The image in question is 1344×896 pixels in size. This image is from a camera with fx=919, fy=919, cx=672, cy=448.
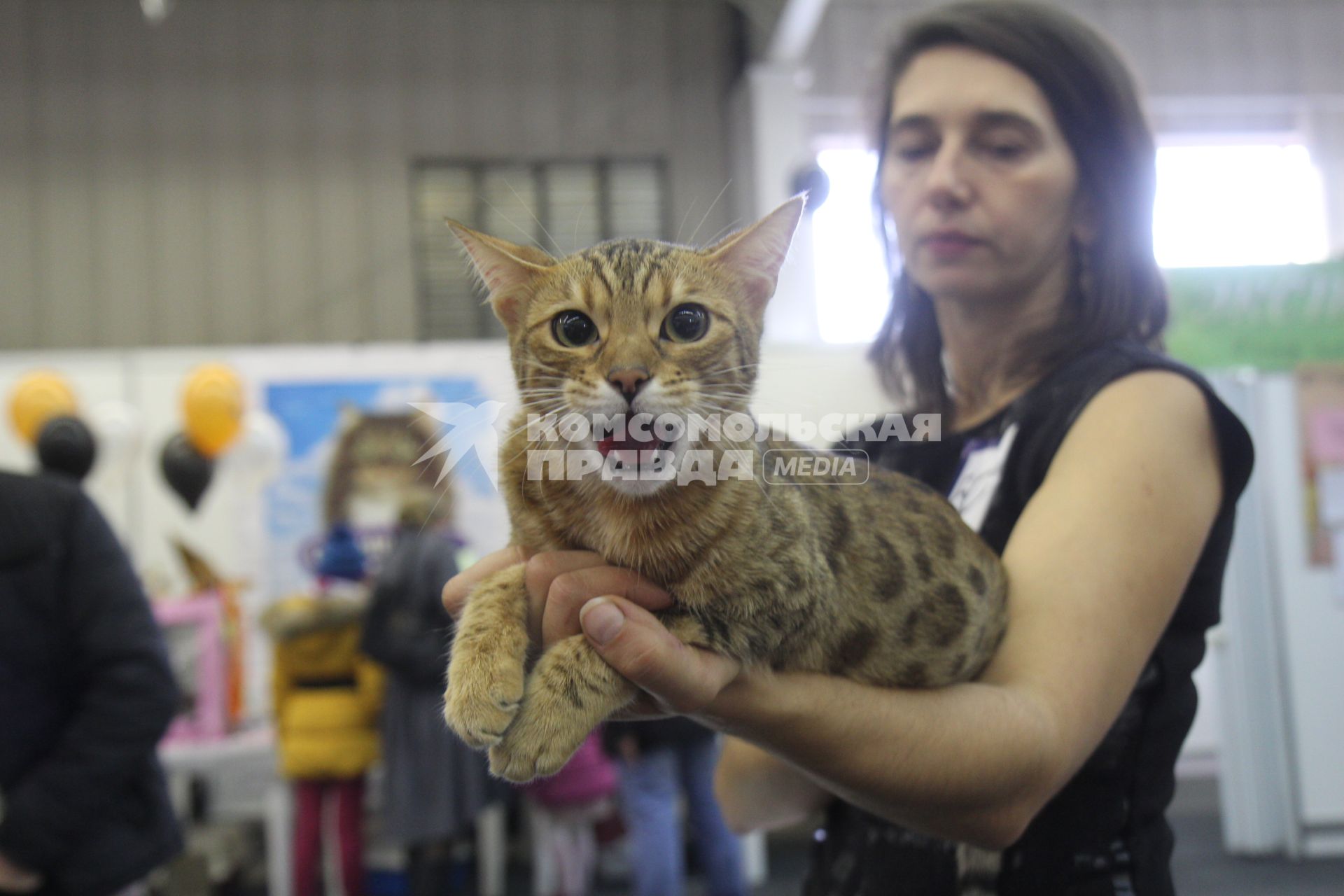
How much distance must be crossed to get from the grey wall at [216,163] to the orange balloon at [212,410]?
2.43 meters

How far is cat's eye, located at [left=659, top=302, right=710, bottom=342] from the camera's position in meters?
0.77

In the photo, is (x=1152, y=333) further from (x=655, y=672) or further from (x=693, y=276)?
(x=655, y=672)

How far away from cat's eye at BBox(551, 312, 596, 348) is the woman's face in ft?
1.26

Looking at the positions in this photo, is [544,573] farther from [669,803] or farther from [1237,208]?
[1237,208]

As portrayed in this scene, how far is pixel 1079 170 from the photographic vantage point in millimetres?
1109

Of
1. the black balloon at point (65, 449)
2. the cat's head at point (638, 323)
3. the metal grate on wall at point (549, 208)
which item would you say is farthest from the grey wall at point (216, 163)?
the cat's head at point (638, 323)

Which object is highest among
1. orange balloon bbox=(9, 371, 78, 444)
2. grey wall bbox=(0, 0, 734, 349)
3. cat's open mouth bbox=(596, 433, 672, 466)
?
grey wall bbox=(0, 0, 734, 349)

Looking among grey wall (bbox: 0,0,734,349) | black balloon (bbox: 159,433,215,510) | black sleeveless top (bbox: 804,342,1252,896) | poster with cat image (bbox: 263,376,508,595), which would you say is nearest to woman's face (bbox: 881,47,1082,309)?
Answer: black sleeveless top (bbox: 804,342,1252,896)

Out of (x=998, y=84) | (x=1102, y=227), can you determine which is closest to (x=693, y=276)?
(x=998, y=84)

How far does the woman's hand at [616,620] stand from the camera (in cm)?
74

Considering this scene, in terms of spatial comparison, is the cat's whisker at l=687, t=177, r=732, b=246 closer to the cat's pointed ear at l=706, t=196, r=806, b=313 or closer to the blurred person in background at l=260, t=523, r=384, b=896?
the cat's pointed ear at l=706, t=196, r=806, b=313

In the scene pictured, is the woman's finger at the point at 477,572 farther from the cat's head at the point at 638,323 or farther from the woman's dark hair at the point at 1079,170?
the woman's dark hair at the point at 1079,170

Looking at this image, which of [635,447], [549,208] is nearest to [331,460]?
[549,208]

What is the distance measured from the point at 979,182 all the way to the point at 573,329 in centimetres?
47
